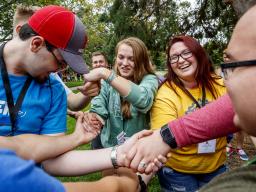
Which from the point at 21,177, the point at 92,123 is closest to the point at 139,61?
the point at 92,123

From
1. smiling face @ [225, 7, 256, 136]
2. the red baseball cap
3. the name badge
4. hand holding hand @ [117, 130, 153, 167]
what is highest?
the red baseball cap

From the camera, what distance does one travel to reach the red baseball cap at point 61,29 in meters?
2.58

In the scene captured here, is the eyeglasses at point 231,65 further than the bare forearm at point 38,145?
A: No

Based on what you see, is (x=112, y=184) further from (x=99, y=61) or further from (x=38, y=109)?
(x=99, y=61)

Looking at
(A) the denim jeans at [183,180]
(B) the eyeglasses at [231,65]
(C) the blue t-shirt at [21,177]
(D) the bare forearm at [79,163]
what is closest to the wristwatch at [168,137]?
(D) the bare forearm at [79,163]

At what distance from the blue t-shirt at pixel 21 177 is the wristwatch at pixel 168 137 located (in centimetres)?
152

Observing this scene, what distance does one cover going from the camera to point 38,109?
8.39ft

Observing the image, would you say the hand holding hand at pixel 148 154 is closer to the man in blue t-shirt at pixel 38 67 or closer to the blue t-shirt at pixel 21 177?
the man in blue t-shirt at pixel 38 67

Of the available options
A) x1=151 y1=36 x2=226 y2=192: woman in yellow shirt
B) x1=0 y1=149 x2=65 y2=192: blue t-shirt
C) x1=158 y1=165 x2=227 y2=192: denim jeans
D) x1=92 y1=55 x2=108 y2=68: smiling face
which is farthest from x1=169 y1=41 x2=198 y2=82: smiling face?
x1=92 y1=55 x2=108 y2=68: smiling face

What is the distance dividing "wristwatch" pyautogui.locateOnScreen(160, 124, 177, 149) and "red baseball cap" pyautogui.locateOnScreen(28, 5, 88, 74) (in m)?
0.81

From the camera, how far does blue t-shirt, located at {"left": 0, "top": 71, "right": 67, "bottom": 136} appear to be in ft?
8.13

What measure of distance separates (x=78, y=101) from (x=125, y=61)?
2.34 ft

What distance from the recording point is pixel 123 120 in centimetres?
348

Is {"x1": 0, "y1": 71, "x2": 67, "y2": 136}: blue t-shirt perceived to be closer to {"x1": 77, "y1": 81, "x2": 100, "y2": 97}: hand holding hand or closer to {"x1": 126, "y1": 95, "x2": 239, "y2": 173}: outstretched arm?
{"x1": 77, "y1": 81, "x2": 100, "y2": 97}: hand holding hand
